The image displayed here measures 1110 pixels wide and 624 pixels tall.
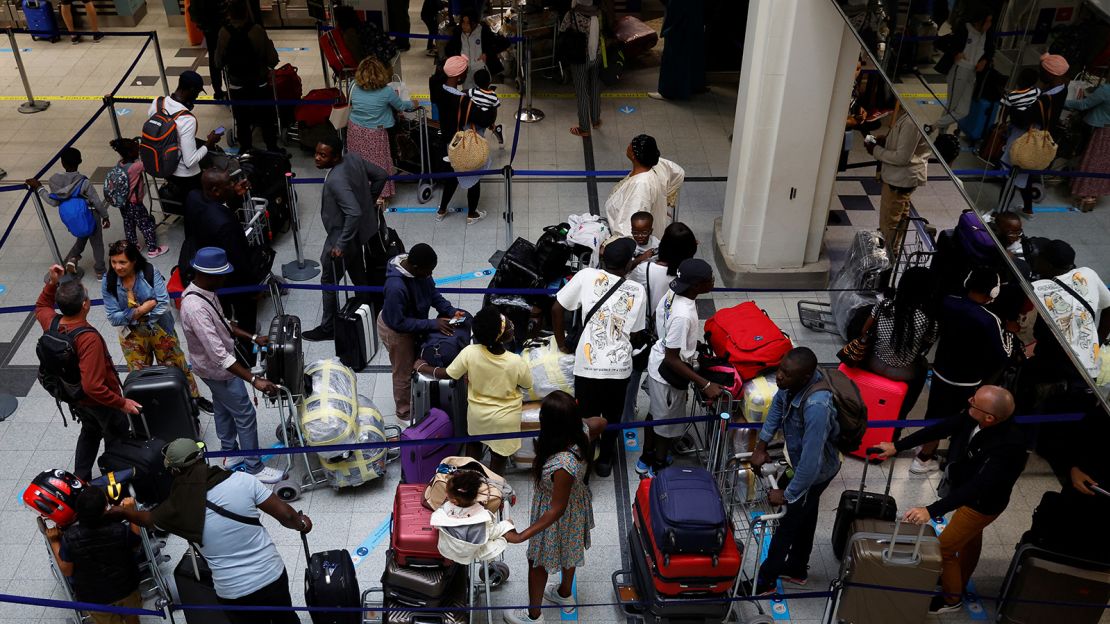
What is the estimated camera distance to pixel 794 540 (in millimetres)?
5773

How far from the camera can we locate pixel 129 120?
12297mm

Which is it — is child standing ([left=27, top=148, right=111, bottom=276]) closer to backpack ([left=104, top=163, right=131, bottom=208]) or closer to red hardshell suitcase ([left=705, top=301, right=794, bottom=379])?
backpack ([left=104, top=163, right=131, bottom=208])

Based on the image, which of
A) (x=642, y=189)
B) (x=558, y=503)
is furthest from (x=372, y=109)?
(x=558, y=503)

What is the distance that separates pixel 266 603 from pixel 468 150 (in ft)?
17.0

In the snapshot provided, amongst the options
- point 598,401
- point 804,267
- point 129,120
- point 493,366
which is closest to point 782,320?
point 804,267

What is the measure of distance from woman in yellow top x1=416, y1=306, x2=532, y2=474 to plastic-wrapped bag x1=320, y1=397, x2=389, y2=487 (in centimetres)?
67

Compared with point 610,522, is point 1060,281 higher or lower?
→ higher

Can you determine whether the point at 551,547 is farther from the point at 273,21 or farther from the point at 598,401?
the point at 273,21

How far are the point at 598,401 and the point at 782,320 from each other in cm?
274

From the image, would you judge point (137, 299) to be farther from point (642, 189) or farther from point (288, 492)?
point (642, 189)

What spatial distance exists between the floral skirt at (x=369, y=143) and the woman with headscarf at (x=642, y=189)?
115 inches

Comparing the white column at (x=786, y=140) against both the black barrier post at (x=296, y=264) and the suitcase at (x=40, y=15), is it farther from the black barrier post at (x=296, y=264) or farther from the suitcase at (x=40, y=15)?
the suitcase at (x=40, y=15)

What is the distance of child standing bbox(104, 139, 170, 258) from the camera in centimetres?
852

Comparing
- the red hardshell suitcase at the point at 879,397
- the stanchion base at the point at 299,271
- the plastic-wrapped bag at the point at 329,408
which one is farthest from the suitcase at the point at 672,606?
the stanchion base at the point at 299,271
